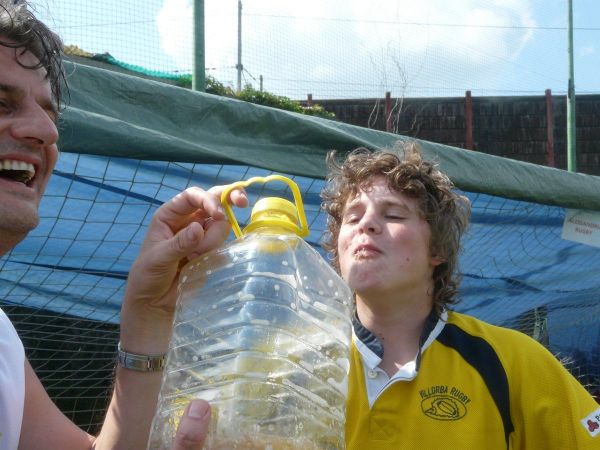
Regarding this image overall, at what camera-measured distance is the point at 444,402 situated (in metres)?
2.04

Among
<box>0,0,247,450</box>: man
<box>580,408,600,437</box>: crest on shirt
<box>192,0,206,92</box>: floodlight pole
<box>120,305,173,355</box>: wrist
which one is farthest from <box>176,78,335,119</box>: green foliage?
<box>120,305,173,355</box>: wrist

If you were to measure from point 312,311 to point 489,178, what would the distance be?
4.53ft

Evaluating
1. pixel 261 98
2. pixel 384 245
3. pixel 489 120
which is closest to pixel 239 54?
pixel 261 98

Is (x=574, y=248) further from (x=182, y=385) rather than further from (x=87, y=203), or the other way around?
(x=182, y=385)

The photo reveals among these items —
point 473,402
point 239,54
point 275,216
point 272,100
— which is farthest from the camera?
point 272,100

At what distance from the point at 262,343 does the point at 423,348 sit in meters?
0.93

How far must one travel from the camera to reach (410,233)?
7.39ft

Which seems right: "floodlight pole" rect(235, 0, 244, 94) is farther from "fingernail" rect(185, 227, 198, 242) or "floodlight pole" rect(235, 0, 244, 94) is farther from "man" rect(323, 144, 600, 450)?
"fingernail" rect(185, 227, 198, 242)

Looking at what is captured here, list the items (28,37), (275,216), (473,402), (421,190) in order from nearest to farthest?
1. (275,216)
2. (28,37)
3. (473,402)
4. (421,190)

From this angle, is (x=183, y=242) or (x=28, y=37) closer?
(x=183, y=242)

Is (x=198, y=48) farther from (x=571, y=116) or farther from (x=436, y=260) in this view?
(x=571, y=116)

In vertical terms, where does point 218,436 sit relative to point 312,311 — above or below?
below

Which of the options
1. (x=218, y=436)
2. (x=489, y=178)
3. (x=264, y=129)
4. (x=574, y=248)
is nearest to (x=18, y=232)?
(x=218, y=436)

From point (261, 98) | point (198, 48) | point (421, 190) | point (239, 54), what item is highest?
point (261, 98)
